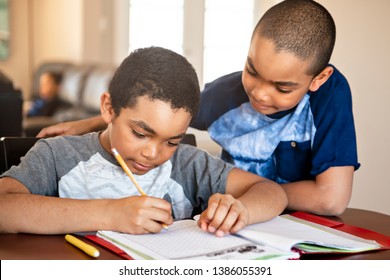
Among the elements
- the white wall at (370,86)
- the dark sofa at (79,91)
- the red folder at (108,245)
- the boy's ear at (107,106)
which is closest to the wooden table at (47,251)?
the red folder at (108,245)

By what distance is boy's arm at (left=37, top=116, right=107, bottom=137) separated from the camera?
43.4 inches

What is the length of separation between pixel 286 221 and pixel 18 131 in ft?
6.12

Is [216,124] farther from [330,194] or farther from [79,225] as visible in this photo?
[79,225]

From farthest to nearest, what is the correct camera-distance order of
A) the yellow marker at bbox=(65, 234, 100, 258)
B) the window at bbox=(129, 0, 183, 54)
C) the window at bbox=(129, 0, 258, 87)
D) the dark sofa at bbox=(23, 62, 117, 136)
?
the dark sofa at bbox=(23, 62, 117, 136) < the window at bbox=(129, 0, 183, 54) < the window at bbox=(129, 0, 258, 87) < the yellow marker at bbox=(65, 234, 100, 258)

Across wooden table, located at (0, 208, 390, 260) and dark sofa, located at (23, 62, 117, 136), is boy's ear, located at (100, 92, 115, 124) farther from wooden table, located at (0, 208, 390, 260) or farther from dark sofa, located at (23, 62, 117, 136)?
dark sofa, located at (23, 62, 117, 136)

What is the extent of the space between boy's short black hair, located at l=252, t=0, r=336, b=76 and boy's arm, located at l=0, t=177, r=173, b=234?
364mm

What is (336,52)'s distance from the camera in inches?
56.3

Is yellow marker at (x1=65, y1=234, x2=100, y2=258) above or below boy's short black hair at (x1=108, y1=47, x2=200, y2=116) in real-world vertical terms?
below

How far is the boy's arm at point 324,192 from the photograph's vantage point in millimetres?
984

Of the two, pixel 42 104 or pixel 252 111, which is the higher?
pixel 252 111

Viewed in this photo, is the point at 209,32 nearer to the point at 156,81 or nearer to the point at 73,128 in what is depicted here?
the point at 73,128

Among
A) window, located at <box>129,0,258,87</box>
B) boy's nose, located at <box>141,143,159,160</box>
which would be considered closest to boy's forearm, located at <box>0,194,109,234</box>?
boy's nose, located at <box>141,143,159,160</box>

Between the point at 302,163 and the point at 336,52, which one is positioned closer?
the point at 302,163
